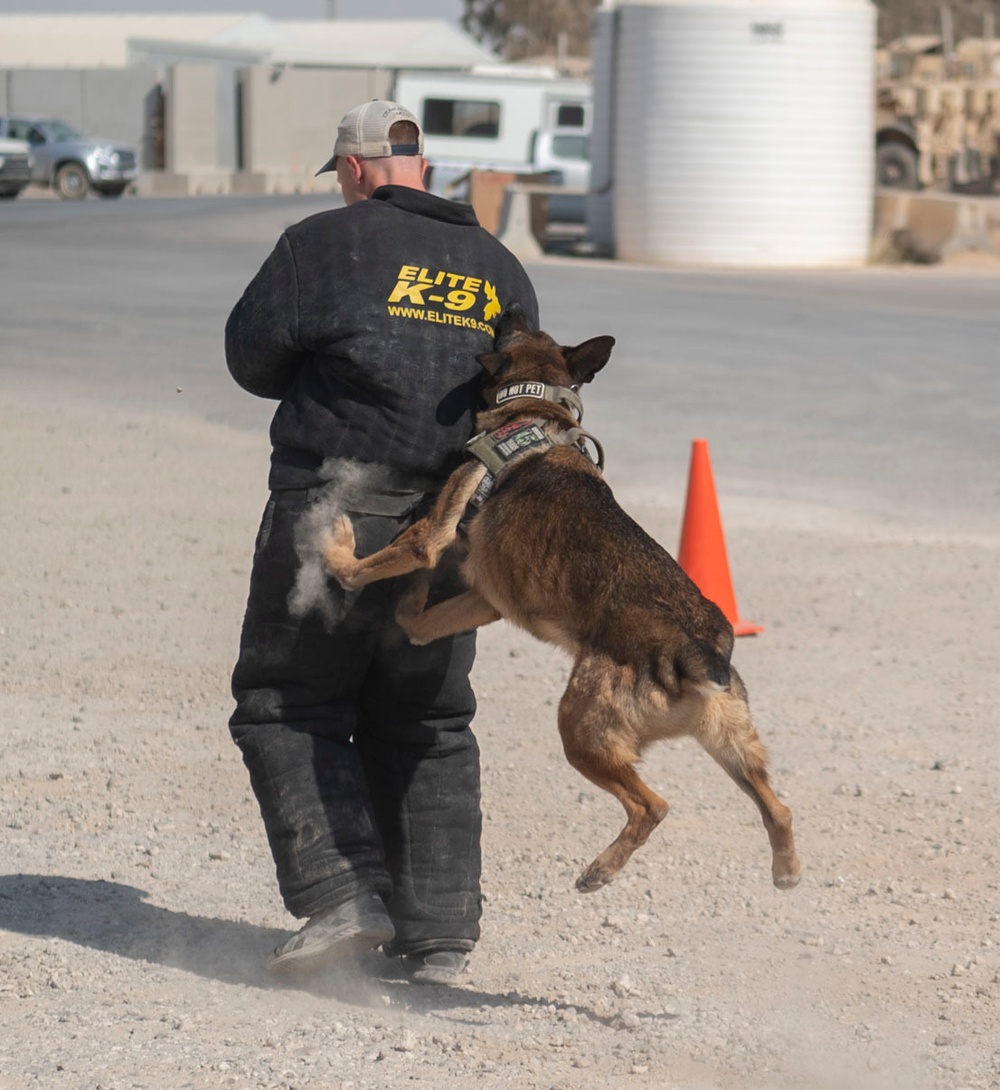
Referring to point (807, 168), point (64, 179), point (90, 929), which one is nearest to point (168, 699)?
point (90, 929)

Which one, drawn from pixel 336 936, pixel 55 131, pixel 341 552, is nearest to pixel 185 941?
pixel 336 936

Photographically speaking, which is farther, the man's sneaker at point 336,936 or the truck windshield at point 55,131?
the truck windshield at point 55,131

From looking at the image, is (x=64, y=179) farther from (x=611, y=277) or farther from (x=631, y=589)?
(x=631, y=589)

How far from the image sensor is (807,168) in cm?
2345

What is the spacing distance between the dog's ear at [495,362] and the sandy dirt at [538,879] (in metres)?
1.45

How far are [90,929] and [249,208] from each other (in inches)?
1085

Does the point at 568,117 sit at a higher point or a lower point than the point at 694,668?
higher

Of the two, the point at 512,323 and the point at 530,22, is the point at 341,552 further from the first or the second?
the point at 530,22

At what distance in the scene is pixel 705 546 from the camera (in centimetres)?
715

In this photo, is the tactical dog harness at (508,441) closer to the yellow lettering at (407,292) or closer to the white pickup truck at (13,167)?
the yellow lettering at (407,292)

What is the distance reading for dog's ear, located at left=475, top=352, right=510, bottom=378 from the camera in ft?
12.2

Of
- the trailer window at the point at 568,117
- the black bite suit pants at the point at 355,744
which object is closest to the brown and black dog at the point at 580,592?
the black bite suit pants at the point at 355,744

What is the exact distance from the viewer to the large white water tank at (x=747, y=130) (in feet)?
76.1

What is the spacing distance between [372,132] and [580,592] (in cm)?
115
